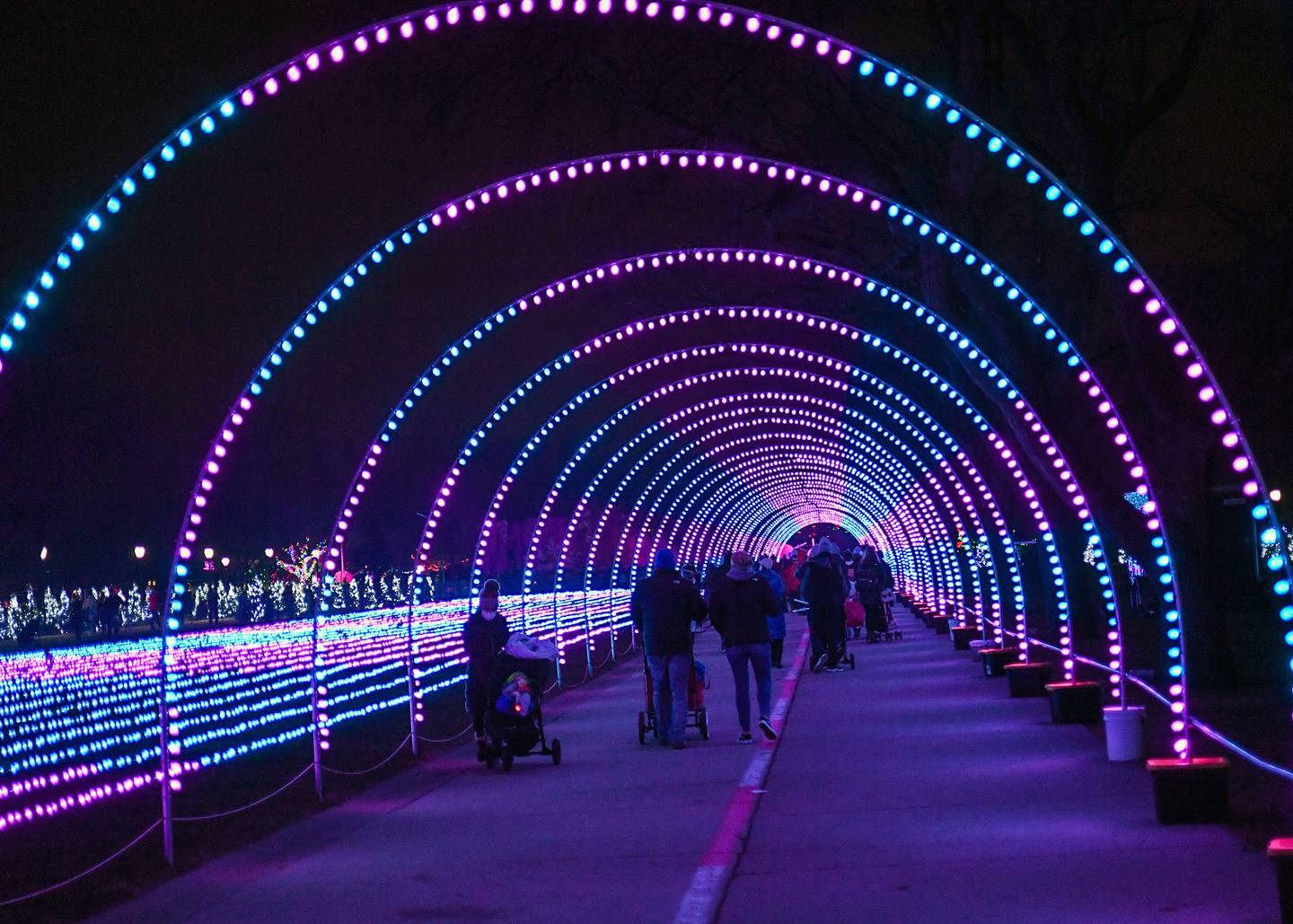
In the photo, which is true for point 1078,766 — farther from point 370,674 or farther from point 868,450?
point 868,450

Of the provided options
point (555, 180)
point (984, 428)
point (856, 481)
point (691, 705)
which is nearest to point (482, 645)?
point (691, 705)

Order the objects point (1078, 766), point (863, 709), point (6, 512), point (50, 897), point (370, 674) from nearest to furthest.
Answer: point (50, 897)
point (1078, 766)
point (863, 709)
point (370, 674)
point (6, 512)

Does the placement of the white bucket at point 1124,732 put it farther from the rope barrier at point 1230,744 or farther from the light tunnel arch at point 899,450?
the light tunnel arch at point 899,450

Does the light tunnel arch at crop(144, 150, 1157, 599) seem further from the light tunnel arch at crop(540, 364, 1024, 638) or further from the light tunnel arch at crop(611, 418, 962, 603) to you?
the light tunnel arch at crop(611, 418, 962, 603)

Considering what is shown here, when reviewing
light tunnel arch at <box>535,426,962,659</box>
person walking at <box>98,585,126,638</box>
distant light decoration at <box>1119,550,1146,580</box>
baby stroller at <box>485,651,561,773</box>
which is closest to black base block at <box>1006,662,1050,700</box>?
baby stroller at <box>485,651,561,773</box>

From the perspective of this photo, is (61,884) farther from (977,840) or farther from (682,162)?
(682,162)

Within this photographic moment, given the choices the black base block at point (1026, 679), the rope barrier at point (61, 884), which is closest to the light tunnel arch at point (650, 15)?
the rope barrier at point (61, 884)

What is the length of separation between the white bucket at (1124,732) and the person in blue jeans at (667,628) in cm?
448

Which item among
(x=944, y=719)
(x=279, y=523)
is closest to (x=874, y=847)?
(x=944, y=719)

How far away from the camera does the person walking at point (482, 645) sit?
1634 centimetres

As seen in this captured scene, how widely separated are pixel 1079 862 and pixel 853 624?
25866 millimetres

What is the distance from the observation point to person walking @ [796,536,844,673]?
89.7 ft

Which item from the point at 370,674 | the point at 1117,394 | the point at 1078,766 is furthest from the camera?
the point at 1117,394

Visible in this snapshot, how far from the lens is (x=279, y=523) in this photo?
67812 mm
